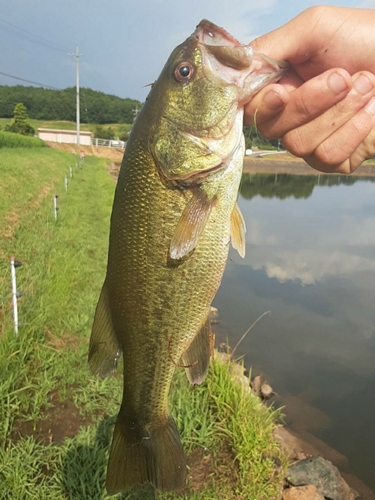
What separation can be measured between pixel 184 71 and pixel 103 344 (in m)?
1.45

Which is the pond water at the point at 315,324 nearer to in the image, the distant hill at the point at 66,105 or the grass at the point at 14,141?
the grass at the point at 14,141

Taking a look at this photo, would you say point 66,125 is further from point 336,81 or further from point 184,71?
point 336,81

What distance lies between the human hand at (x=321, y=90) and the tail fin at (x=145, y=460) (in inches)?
71.0

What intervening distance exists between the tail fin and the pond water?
17.1ft

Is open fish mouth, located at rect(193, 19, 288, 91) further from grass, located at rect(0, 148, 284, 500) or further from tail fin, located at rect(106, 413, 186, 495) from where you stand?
grass, located at rect(0, 148, 284, 500)

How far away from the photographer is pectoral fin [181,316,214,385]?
7.21 ft

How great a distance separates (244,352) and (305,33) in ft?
25.1

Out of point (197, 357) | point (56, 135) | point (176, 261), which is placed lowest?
point (197, 357)

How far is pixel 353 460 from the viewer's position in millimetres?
6582

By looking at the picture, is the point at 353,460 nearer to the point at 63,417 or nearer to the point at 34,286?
the point at 63,417

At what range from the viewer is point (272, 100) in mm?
2189

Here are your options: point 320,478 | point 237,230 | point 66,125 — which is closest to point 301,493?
point 320,478

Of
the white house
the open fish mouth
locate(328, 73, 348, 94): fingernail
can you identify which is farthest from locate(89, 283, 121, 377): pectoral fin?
the white house

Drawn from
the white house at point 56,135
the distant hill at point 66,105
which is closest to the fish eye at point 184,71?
the white house at point 56,135
